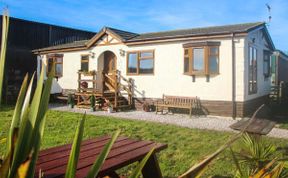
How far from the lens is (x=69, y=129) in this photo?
8156mm

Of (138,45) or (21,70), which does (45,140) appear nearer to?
(138,45)

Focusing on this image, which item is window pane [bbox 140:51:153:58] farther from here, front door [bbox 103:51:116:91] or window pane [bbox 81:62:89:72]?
window pane [bbox 81:62:89:72]

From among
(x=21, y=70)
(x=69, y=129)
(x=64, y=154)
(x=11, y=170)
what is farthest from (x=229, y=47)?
(x=21, y=70)

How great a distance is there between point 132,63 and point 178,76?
8.87 feet

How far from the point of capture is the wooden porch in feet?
44.0

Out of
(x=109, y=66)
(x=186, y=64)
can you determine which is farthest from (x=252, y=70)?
(x=109, y=66)

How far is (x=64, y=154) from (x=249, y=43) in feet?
34.4

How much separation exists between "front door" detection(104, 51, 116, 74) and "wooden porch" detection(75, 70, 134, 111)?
0.29 metres

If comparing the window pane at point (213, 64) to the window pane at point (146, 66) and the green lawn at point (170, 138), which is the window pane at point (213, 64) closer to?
the window pane at point (146, 66)

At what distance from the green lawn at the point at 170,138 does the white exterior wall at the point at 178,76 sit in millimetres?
3582

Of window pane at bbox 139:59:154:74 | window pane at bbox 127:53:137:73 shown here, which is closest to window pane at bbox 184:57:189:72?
window pane at bbox 139:59:154:74

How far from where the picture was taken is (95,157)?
9.49 ft

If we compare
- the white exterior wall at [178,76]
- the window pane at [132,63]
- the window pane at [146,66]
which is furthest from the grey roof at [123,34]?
the window pane at [146,66]

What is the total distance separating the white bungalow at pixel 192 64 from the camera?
11023 mm
